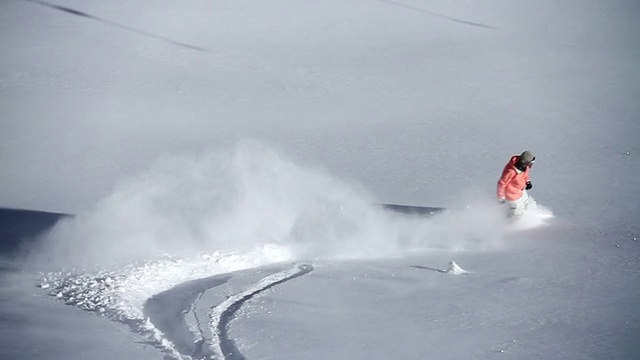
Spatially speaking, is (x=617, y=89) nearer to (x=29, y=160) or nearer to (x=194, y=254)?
(x=194, y=254)

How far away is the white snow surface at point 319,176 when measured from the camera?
8.67 meters

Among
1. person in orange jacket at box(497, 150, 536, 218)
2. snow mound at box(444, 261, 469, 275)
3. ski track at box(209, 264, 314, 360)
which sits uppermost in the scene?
person in orange jacket at box(497, 150, 536, 218)

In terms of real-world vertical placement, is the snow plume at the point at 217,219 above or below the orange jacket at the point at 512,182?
below

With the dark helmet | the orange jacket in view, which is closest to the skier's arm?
the orange jacket

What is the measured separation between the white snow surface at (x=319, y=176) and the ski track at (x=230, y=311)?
0.04 metres

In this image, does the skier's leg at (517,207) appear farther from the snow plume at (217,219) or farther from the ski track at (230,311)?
the ski track at (230,311)

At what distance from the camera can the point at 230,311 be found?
9.27m

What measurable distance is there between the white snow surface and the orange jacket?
50 cm

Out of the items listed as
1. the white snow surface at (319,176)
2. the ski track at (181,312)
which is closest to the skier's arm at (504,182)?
the white snow surface at (319,176)

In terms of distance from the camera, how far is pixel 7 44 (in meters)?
22.9

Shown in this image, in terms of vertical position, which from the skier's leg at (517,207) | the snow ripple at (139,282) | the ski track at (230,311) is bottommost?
the snow ripple at (139,282)

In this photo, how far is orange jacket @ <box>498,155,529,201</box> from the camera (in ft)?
39.9

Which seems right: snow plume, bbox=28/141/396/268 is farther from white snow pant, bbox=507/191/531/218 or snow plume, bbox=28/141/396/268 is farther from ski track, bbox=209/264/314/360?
white snow pant, bbox=507/191/531/218

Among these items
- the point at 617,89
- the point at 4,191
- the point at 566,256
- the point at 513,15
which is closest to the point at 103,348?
the point at 566,256
